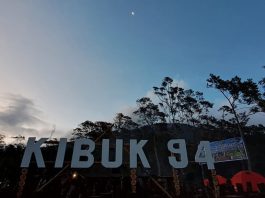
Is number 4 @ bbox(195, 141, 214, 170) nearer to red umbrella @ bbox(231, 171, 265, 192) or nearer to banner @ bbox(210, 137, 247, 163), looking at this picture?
red umbrella @ bbox(231, 171, 265, 192)

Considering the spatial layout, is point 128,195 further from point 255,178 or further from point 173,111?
point 173,111

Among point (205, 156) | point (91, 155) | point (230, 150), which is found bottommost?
point (91, 155)

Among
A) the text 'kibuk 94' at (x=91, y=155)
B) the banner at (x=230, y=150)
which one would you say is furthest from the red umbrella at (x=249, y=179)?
the text 'kibuk 94' at (x=91, y=155)

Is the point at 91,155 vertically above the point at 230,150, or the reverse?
the point at 230,150

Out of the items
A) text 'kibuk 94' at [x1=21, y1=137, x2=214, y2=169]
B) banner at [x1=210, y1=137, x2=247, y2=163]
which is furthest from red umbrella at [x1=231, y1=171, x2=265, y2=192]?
text 'kibuk 94' at [x1=21, y1=137, x2=214, y2=169]

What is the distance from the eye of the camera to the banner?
104ft

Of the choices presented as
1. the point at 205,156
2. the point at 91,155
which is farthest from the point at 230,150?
the point at 91,155

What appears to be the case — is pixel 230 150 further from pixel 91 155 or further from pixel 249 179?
pixel 91 155

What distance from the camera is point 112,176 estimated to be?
24062mm

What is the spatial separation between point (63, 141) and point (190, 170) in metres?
38.0

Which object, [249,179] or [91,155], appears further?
[249,179]

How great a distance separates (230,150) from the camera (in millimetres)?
33000

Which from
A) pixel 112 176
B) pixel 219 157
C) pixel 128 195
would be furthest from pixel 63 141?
pixel 219 157

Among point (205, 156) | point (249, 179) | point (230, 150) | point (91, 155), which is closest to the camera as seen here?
point (91, 155)
